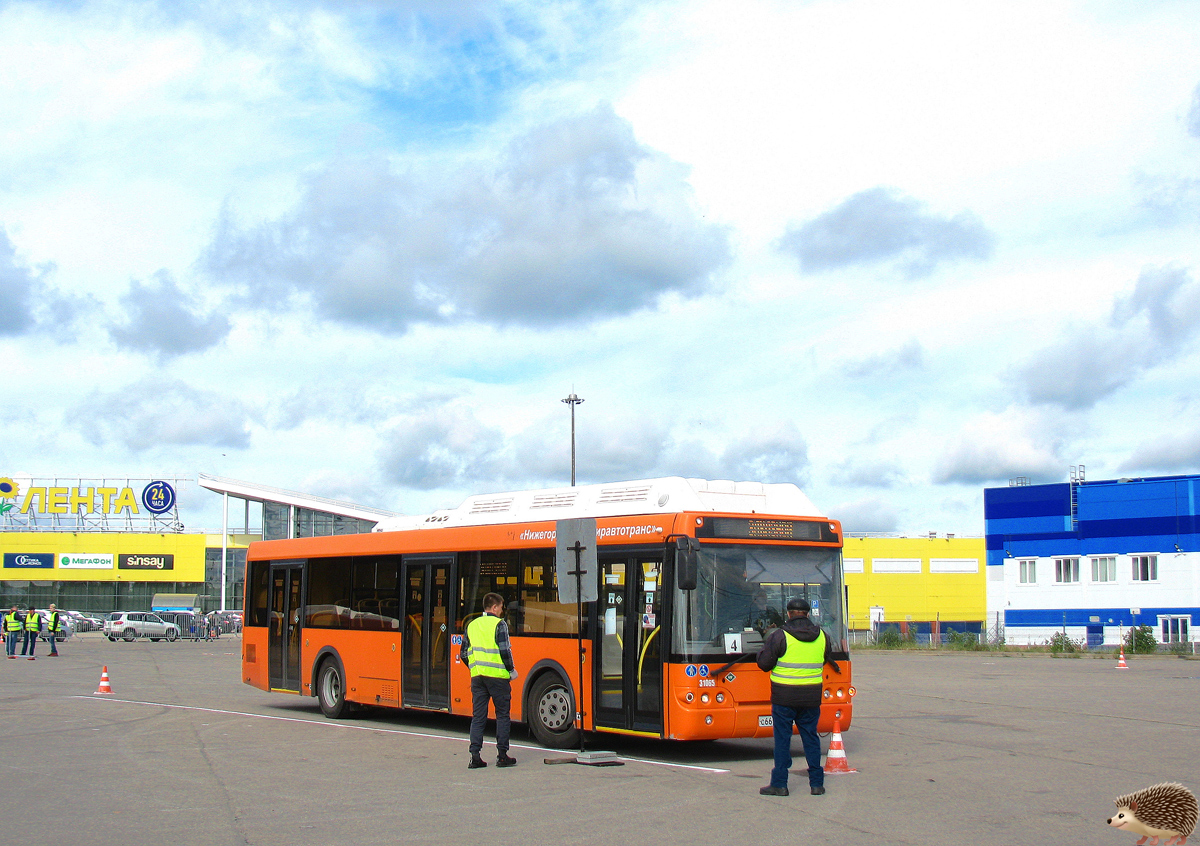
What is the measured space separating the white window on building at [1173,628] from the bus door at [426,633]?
167 ft

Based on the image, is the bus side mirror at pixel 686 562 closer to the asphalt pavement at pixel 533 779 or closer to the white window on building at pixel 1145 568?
the asphalt pavement at pixel 533 779

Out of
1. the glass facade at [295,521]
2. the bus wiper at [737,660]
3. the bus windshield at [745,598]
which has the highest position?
the glass facade at [295,521]

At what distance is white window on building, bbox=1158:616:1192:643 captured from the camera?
57.2 metres

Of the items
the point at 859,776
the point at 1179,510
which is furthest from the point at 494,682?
the point at 1179,510

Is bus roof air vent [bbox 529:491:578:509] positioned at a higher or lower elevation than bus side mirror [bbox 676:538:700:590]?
higher

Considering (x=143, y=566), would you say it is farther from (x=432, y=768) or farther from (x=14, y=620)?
(x=432, y=768)

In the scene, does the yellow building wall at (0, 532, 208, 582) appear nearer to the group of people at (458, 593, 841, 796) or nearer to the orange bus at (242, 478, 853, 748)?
the orange bus at (242, 478, 853, 748)

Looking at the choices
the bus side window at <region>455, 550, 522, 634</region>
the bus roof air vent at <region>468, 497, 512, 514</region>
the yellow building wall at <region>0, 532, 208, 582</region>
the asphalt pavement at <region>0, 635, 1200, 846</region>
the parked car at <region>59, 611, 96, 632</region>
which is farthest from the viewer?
the yellow building wall at <region>0, 532, 208, 582</region>

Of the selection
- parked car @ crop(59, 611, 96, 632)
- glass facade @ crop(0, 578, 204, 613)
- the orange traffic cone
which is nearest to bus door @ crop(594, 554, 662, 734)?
the orange traffic cone

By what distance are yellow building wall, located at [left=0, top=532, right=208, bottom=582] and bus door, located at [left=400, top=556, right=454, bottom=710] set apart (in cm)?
6189

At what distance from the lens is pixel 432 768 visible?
12188 mm

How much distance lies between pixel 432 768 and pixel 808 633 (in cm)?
429

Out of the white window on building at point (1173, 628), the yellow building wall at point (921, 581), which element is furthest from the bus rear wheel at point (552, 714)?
the yellow building wall at point (921, 581)

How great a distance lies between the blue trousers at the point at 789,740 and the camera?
404 inches
